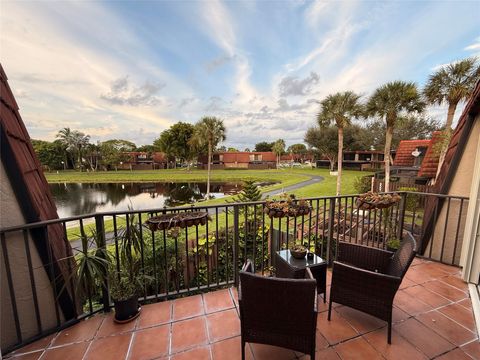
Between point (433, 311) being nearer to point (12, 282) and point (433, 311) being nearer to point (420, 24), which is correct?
point (12, 282)

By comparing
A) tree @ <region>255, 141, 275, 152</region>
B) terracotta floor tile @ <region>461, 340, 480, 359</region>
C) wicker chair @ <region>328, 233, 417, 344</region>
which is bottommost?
terracotta floor tile @ <region>461, 340, 480, 359</region>

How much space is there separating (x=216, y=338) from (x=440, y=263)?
11.4ft

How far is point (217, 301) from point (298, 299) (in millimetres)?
1312

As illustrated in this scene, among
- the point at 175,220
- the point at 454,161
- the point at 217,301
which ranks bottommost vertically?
the point at 217,301

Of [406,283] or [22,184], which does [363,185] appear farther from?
[22,184]

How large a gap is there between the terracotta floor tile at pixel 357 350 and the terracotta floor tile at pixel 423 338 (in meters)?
0.39

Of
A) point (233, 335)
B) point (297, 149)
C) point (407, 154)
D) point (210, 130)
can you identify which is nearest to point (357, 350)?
point (233, 335)

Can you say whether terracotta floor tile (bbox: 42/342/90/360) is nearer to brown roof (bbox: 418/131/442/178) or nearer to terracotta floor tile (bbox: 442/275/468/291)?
terracotta floor tile (bbox: 442/275/468/291)

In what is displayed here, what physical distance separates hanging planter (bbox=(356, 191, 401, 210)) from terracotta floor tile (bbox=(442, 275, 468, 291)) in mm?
1215

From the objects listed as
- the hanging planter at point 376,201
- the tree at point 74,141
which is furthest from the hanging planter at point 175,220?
the tree at point 74,141

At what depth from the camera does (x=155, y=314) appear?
207 centimetres

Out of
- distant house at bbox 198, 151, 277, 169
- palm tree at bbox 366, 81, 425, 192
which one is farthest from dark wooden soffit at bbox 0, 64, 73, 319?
distant house at bbox 198, 151, 277, 169

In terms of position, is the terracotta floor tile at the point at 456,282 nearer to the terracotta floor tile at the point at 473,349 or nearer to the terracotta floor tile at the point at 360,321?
the terracotta floor tile at the point at 473,349

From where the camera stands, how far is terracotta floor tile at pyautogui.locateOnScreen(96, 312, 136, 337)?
1838 mm
